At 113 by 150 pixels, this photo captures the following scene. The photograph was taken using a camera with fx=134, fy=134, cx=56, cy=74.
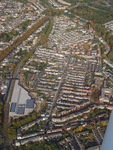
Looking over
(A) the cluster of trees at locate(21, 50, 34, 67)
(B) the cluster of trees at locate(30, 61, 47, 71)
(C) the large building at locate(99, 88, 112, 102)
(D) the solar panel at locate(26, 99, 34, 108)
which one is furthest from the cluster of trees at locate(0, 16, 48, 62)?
(C) the large building at locate(99, 88, 112, 102)

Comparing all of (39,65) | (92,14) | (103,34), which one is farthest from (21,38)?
(92,14)

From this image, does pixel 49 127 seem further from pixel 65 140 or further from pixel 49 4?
pixel 49 4

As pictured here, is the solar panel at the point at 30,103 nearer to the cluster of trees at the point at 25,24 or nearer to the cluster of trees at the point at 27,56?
the cluster of trees at the point at 27,56

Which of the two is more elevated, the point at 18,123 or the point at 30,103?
the point at 30,103

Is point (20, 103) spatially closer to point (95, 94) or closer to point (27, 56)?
point (95, 94)

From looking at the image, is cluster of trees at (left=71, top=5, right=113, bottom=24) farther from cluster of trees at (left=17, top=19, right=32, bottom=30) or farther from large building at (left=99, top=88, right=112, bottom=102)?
large building at (left=99, top=88, right=112, bottom=102)

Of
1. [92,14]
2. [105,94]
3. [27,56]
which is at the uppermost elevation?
[92,14]

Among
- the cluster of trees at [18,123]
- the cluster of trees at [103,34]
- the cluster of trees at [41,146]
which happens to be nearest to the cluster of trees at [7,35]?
the cluster of trees at [103,34]
